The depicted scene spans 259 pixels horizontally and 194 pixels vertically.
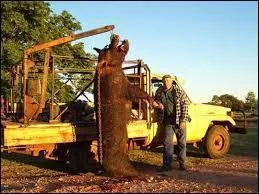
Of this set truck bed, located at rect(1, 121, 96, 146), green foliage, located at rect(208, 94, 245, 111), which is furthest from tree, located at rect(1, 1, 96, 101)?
truck bed, located at rect(1, 121, 96, 146)

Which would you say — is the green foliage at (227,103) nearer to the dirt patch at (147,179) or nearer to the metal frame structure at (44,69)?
the dirt patch at (147,179)

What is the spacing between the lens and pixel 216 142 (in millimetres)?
13438

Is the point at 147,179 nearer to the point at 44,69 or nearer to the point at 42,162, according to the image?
the point at 44,69

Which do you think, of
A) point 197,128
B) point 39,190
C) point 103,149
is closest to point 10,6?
point 197,128

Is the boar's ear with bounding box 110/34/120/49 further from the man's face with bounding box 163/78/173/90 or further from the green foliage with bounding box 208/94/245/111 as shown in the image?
the green foliage with bounding box 208/94/245/111

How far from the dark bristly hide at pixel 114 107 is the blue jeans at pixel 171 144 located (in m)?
1.08

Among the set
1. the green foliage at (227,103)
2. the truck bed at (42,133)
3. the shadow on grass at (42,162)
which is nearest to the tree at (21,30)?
the shadow on grass at (42,162)

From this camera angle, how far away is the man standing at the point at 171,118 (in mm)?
10719

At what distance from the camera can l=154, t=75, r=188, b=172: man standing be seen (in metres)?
10.7

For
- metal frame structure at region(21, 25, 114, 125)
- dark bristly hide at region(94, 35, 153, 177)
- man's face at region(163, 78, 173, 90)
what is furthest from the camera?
man's face at region(163, 78, 173, 90)

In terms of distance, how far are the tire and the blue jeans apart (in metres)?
2.39

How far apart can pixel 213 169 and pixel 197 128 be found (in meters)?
2.01

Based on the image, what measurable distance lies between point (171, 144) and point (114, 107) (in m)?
1.67

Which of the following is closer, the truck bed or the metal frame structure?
the truck bed
